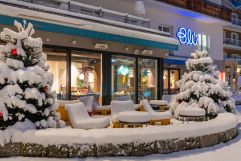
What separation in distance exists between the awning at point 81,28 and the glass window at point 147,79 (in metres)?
1.85

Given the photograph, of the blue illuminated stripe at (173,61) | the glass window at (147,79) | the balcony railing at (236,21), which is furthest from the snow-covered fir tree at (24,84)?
the balcony railing at (236,21)

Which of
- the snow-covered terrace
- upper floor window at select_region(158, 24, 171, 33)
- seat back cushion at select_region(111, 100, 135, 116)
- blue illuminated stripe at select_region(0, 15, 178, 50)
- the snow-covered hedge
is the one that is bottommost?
the snow-covered hedge

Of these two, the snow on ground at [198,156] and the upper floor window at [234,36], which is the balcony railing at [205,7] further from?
the snow on ground at [198,156]

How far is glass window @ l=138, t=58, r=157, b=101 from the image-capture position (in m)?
17.7

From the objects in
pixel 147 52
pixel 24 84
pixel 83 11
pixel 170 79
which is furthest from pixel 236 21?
pixel 24 84

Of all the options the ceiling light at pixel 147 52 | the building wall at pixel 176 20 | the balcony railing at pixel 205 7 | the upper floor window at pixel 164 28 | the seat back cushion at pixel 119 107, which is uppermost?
the balcony railing at pixel 205 7

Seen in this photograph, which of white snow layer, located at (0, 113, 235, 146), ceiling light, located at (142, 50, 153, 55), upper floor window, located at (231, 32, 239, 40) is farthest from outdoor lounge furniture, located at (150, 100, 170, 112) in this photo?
upper floor window, located at (231, 32, 239, 40)

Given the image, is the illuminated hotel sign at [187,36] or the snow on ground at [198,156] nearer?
the snow on ground at [198,156]

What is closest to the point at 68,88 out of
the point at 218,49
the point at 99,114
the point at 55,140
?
the point at 99,114

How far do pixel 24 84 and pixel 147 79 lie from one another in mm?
11176

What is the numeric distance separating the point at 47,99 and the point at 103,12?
339 inches

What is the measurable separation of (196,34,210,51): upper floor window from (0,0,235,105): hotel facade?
2.58 meters

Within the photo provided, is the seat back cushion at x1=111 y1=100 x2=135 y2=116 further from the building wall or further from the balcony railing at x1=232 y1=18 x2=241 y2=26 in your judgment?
the balcony railing at x1=232 y1=18 x2=241 y2=26

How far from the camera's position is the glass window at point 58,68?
44.4 feet
